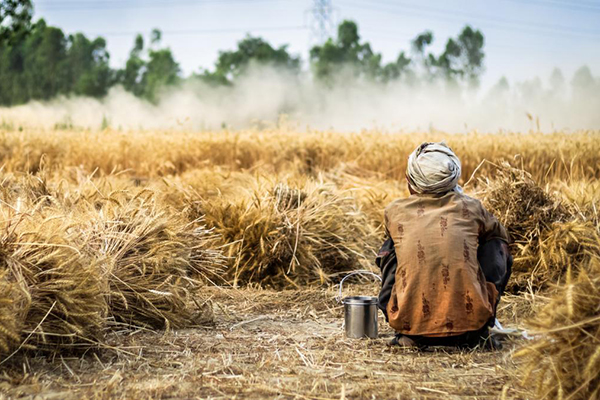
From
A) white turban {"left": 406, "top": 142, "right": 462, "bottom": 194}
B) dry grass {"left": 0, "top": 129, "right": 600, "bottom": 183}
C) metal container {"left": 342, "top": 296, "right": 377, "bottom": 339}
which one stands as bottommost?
metal container {"left": 342, "top": 296, "right": 377, "bottom": 339}

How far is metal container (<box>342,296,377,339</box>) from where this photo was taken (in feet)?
13.0

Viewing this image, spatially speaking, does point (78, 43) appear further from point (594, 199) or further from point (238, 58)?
point (594, 199)

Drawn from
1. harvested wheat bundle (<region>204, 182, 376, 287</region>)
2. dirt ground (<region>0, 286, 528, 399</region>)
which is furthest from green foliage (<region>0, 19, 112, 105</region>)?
dirt ground (<region>0, 286, 528, 399</region>)

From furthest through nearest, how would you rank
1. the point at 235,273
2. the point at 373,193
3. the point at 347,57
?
the point at 347,57, the point at 373,193, the point at 235,273

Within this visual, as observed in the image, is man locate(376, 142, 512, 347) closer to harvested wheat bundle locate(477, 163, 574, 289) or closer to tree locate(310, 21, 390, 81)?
harvested wheat bundle locate(477, 163, 574, 289)

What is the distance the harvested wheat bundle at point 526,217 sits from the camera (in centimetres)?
526

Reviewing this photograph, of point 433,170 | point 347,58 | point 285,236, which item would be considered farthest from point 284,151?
point 347,58

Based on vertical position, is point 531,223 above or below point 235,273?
above

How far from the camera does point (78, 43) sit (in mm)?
47969

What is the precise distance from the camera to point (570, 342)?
7.81ft

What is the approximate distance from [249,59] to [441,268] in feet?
132

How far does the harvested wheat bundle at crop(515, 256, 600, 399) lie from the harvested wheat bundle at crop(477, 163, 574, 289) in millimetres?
2841

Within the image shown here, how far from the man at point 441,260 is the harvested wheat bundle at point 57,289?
149cm

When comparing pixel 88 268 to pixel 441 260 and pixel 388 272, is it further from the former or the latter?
pixel 441 260
